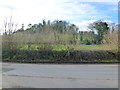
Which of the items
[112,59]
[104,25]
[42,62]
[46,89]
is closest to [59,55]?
[42,62]

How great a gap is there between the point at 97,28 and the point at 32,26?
8.94 meters

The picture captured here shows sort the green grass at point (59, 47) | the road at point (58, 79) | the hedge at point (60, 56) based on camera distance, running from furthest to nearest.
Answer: the green grass at point (59, 47) < the hedge at point (60, 56) < the road at point (58, 79)

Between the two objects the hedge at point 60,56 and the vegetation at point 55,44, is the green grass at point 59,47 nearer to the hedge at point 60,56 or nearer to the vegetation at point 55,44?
the vegetation at point 55,44

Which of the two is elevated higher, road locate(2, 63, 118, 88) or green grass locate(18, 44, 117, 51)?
green grass locate(18, 44, 117, 51)

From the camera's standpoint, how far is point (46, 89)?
6.78 metres

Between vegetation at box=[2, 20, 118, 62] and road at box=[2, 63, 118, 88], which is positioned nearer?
road at box=[2, 63, 118, 88]

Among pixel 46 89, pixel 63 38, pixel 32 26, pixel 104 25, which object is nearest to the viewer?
pixel 46 89

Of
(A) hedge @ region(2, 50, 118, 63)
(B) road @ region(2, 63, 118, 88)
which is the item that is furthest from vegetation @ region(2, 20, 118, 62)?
(B) road @ region(2, 63, 118, 88)

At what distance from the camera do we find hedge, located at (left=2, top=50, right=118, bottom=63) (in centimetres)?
1817

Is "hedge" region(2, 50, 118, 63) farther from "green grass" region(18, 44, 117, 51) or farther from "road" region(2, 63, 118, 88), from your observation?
"road" region(2, 63, 118, 88)

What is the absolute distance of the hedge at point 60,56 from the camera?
59.6 feet

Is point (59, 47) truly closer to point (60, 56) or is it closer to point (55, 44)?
point (55, 44)

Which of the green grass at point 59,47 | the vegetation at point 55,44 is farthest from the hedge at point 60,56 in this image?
the green grass at point 59,47

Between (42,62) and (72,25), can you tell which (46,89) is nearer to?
(42,62)
